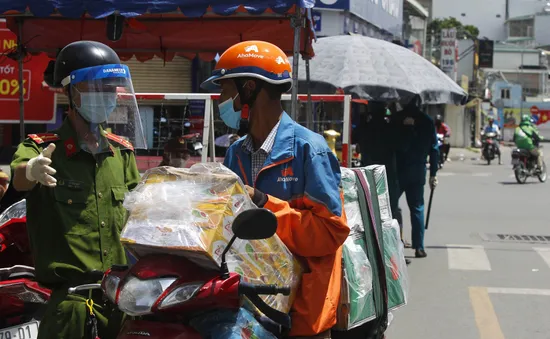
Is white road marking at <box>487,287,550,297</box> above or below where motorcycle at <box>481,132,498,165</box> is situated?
below

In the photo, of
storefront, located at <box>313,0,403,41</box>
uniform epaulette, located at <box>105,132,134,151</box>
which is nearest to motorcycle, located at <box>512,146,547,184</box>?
storefront, located at <box>313,0,403,41</box>

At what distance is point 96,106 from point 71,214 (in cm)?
45

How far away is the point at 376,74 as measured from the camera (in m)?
9.07

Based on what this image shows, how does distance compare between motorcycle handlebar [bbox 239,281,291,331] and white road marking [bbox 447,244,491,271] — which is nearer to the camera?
motorcycle handlebar [bbox 239,281,291,331]

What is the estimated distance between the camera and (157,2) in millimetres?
5871

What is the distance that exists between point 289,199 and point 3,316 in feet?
7.21

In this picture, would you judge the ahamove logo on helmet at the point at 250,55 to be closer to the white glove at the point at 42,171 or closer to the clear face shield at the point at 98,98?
the clear face shield at the point at 98,98

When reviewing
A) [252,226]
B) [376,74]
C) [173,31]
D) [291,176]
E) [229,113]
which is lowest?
[252,226]

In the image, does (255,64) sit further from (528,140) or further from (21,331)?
(528,140)

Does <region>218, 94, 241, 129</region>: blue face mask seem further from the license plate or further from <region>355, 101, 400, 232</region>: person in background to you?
<region>355, 101, 400, 232</region>: person in background

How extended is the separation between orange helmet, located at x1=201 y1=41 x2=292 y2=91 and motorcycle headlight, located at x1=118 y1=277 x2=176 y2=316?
0.90 metres

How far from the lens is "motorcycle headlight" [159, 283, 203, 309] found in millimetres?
2385

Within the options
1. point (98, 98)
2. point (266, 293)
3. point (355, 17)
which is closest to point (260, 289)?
point (266, 293)

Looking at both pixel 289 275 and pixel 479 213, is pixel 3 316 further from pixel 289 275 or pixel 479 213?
pixel 479 213
